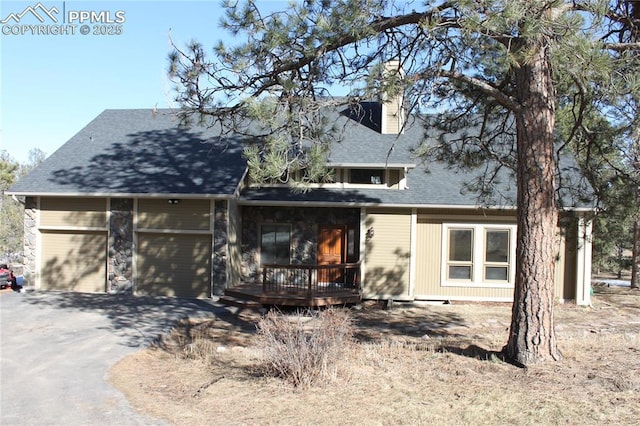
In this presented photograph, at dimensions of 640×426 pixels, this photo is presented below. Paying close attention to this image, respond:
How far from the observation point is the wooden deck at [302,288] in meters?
13.0

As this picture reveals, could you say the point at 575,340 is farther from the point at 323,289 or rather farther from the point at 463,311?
the point at 323,289

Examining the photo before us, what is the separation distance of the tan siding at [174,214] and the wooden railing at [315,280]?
217 centimetres

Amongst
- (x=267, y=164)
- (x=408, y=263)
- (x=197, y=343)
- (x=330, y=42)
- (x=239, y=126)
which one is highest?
(x=330, y=42)

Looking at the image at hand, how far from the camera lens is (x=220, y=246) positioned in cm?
1389

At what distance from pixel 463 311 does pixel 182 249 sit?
7688mm

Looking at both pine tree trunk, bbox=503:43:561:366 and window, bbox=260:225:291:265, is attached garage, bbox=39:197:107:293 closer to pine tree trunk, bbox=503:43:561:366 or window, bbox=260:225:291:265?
window, bbox=260:225:291:265

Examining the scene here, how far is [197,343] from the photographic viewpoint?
31.0 feet

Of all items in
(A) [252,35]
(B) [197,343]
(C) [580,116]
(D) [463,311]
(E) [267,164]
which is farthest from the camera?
(D) [463,311]

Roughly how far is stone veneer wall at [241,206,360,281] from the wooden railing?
445 mm

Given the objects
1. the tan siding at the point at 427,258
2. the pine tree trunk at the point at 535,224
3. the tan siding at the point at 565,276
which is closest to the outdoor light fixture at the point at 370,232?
the tan siding at the point at 427,258

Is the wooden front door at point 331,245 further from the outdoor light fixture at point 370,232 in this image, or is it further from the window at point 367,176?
the window at point 367,176

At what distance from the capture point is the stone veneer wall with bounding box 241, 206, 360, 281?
15.3 meters

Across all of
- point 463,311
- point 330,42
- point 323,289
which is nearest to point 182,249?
point 323,289

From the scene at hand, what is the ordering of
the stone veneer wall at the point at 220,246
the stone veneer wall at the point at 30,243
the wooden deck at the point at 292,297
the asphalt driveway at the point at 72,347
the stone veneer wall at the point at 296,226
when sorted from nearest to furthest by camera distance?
1. the asphalt driveway at the point at 72,347
2. the wooden deck at the point at 292,297
3. the stone veneer wall at the point at 220,246
4. the stone veneer wall at the point at 30,243
5. the stone veneer wall at the point at 296,226
